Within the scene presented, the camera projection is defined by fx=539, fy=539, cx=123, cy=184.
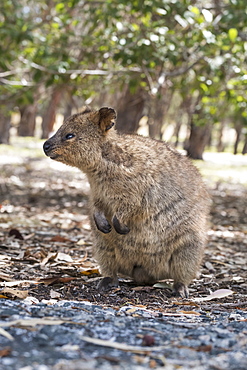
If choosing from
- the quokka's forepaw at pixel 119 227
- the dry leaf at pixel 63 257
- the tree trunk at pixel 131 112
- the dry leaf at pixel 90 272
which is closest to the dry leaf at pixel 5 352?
the quokka's forepaw at pixel 119 227

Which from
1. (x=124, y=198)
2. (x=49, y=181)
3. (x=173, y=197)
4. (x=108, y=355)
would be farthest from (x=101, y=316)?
(x=49, y=181)

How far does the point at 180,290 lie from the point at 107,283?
61 centimetres

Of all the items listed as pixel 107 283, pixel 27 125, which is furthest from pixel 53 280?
pixel 27 125

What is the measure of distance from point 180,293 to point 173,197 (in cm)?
80

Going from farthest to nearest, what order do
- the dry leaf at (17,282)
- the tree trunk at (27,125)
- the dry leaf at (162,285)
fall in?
the tree trunk at (27,125)
the dry leaf at (162,285)
the dry leaf at (17,282)

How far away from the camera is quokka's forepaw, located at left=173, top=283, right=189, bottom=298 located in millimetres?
4457

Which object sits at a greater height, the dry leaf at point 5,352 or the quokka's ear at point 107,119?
the quokka's ear at point 107,119

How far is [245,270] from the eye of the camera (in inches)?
223

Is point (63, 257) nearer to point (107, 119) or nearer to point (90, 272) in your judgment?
point (90, 272)

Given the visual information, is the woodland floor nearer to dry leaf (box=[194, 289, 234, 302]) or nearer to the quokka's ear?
dry leaf (box=[194, 289, 234, 302])

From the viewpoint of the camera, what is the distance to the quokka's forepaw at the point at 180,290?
4.46 m

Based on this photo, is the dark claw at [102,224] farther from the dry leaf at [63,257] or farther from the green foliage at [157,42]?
the green foliage at [157,42]

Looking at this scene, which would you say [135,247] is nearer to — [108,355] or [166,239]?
[166,239]

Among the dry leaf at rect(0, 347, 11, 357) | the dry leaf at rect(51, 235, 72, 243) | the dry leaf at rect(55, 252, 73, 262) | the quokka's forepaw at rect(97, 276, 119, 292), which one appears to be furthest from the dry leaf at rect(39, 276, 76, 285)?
the dry leaf at rect(0, 347, 11, 357)
